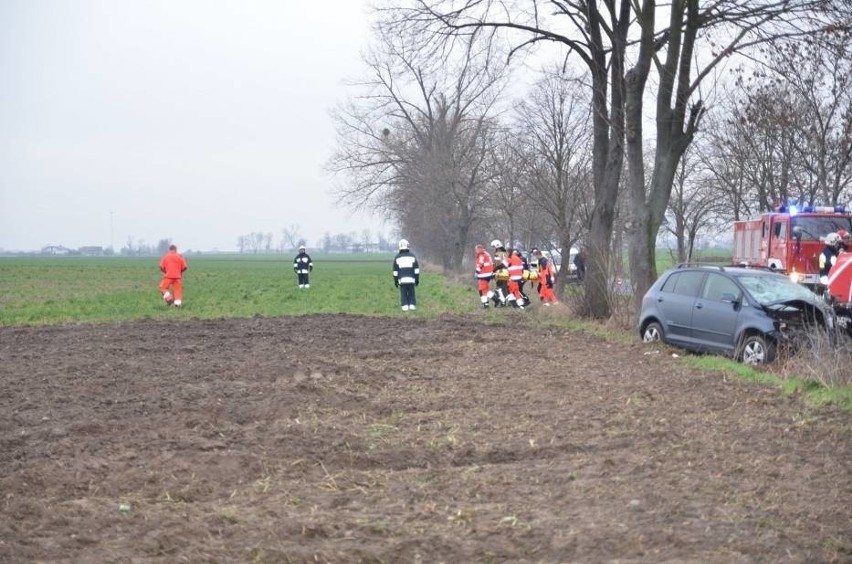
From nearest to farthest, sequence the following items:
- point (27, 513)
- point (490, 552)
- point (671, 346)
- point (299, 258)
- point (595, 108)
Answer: point (490, 552) → point (27, 513) → point (671, 346) → point (595, 108) → point (299, 258)

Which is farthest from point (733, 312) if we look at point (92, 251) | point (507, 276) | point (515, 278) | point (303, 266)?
point (92, 251)

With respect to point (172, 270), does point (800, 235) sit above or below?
above

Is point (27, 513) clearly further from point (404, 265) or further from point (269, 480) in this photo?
point (404, 265)

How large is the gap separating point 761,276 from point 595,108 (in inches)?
309

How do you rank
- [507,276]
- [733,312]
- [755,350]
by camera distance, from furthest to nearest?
1. [507,276]
2. [733,312]
3. [755,350]

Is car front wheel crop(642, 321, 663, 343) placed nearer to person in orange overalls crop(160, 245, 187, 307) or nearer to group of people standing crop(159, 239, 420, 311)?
group of people standing crop(159, 239, 420, 311)

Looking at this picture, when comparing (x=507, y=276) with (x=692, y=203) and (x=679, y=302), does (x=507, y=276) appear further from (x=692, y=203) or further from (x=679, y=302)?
(x=692, y=203)

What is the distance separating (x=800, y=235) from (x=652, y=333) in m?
7.73

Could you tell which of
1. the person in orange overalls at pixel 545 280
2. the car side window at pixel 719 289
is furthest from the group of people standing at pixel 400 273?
the car side window at pixel 719 289

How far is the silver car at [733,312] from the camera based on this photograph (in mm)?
13273

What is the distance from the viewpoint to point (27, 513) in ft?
20.4

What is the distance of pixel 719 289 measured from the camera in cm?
1457

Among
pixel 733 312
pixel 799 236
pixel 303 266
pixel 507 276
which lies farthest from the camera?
pixel 303 266

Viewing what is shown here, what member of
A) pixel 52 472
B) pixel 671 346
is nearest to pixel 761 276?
pixel 671 346
